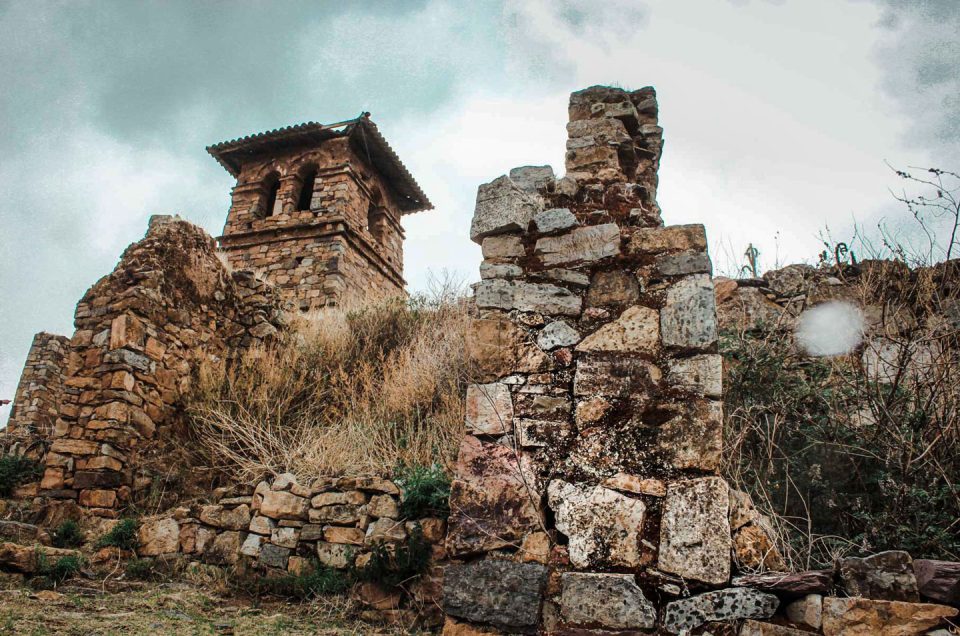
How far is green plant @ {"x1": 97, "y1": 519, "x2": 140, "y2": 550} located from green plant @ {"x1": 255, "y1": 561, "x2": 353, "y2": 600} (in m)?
1.13

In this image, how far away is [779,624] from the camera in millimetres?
1954

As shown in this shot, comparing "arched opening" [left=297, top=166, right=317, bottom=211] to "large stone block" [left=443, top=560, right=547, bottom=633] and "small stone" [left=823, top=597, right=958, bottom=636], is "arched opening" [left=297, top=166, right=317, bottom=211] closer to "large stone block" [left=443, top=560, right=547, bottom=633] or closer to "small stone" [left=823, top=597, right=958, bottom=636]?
"large stone block" [left=443, top=560, right=547, bottom=633]

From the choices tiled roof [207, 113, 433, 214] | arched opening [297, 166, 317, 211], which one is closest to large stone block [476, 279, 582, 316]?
tiled roof [207, 113, 433, 214]

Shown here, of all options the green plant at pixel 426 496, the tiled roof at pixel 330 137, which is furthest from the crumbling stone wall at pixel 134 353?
the tiled roof at pixel 330 137

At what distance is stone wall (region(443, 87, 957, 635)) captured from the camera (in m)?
2.02

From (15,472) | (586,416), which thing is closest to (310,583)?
(586,416)

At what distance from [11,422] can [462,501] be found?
966cm

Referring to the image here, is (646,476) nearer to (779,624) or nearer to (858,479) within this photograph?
(779,624)

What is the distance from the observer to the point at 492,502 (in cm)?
236

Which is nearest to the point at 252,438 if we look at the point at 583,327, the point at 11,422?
the point at 583,327

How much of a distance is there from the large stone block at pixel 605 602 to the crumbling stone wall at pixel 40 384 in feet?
30.9

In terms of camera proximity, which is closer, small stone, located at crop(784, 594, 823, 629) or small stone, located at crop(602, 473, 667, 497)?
small stone, located at crop(784, 594, 823, 629)

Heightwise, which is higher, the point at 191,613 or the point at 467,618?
the point at 467,618

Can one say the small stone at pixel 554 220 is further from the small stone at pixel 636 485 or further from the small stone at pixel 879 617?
the small stone at pixel 879 617
